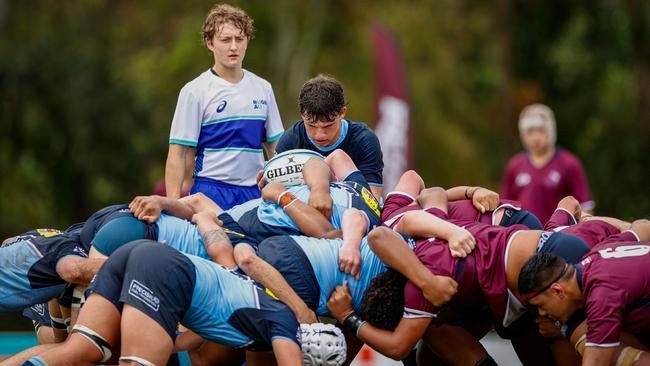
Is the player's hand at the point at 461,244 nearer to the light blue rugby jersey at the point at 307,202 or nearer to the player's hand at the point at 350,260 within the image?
the player's hand at the point at 350,260

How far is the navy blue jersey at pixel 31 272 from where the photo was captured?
20.1ft

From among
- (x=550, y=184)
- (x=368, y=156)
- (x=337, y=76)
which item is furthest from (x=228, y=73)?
(x=337, y=76)

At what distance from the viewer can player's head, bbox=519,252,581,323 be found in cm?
541

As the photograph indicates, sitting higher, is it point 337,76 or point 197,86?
point 197,86

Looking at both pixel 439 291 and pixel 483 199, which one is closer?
pixel 439 291

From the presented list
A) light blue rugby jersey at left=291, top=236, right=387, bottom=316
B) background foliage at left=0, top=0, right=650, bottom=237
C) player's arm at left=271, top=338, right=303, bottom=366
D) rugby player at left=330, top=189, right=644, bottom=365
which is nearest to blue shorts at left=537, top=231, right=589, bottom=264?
rugby player at left=330, top=189, right=644, bottom=365

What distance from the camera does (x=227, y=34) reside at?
7.07 meters

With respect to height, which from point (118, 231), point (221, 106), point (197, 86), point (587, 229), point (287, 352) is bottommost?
point (287, 352)

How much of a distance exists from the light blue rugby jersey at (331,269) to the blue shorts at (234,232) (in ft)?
1.29

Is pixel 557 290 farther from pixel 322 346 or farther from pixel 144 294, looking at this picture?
pixel 144 294

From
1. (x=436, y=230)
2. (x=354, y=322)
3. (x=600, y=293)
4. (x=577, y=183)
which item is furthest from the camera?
(x=577, y=183)

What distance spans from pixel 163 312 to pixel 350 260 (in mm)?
1094

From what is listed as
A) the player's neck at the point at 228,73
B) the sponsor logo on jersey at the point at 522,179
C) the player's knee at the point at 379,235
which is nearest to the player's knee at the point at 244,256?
the player's knee at the point at 379,235

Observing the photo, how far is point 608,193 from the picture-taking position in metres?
20.9
